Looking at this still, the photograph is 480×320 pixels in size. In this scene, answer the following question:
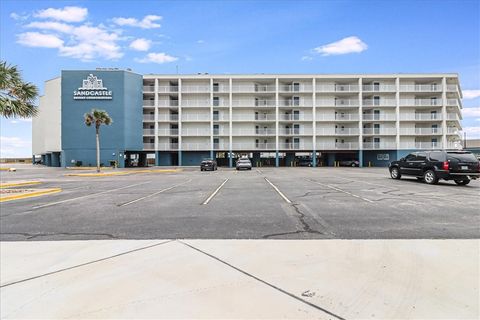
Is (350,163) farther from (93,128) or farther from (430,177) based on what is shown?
(93,128)

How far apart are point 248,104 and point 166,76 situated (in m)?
15.5

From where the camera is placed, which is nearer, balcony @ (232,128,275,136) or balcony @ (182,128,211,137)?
balcony @ (182,128,211,137)

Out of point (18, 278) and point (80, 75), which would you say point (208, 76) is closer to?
point (80, 75)

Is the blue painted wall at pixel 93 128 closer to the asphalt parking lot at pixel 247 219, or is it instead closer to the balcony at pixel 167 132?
the balcony at pixel 167 132

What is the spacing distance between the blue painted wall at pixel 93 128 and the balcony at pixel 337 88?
3406cm

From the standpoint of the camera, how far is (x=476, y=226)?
6852 millimetres

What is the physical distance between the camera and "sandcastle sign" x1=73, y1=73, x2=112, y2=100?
2009 inches

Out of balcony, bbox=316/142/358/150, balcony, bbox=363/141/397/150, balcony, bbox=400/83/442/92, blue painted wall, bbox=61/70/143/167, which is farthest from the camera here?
balcony, bbox=363/141/397/150

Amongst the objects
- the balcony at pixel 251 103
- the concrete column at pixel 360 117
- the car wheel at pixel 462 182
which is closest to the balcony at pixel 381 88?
the concrete column at pixel 360 117

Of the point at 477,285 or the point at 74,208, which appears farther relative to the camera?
the point at 74,208

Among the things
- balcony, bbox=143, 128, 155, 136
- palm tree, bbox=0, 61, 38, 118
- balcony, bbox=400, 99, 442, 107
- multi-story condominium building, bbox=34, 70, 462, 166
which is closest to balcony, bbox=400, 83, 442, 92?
multi-story condominium building, bbox=34, 70, 462, 166

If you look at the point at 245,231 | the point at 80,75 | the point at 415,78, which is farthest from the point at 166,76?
the point at 245,231

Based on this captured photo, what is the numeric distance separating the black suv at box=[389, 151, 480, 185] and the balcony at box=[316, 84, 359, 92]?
128ft

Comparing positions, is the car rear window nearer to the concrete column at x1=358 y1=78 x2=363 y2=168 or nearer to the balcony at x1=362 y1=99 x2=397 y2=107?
the concrete column at x1=358 y1=78 x2=363 y2=168
